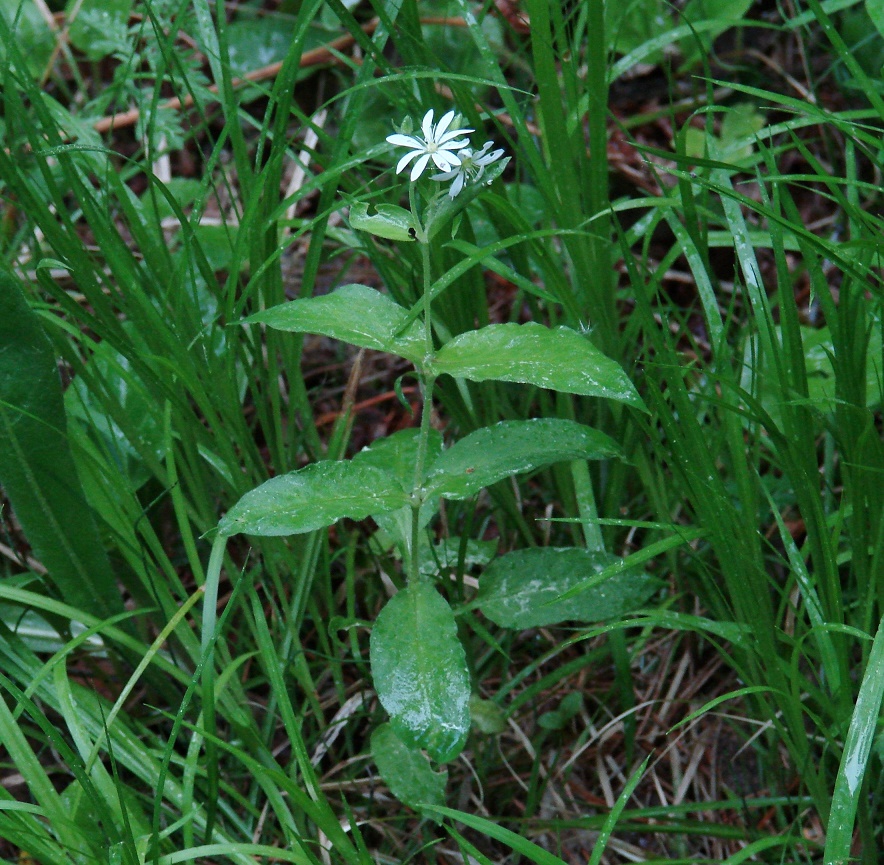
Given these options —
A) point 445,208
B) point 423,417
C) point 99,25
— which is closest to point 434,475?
point 423,417

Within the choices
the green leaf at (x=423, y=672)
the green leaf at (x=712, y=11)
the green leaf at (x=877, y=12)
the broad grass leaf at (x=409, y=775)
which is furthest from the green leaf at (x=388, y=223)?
the green leaf at (x=712, y=11)

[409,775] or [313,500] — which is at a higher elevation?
[313,500]

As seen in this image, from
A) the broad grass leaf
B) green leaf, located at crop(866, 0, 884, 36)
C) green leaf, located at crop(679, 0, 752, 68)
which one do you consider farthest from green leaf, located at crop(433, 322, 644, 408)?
green leaf, located at crop(679, 0, 752, 68)

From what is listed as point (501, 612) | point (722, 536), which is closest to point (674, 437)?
point (722, 536)

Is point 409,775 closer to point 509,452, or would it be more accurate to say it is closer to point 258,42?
point 509,452

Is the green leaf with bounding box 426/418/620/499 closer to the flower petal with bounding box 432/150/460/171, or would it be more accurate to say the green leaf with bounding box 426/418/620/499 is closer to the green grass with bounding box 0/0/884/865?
the green grass with bounding box 0/0/884/865

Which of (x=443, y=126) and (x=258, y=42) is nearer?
(x=443, y=126)
